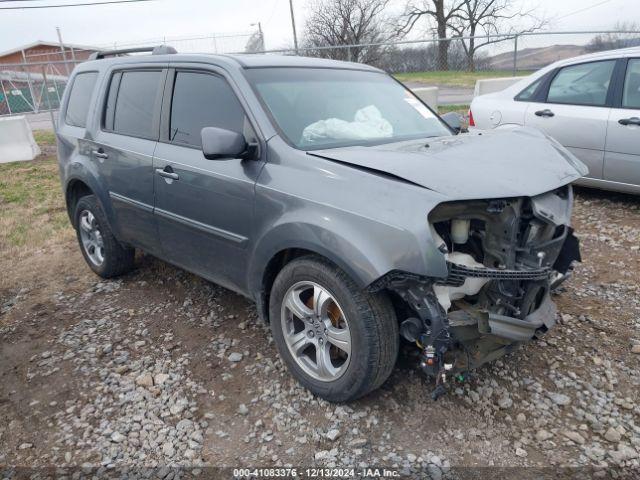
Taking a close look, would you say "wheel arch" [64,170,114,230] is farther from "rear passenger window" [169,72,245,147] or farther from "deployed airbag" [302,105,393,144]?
"deployed airbag" [302,105,393,144]

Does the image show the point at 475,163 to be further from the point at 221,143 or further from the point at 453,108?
the point at 453,108

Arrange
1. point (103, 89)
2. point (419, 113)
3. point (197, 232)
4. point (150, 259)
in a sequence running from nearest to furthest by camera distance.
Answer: point (197, 232)
point (419, 113)
point (103, 89)
point (150, 259)

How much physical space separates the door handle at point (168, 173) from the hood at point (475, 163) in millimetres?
1103

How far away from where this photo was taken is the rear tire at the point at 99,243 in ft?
14.7

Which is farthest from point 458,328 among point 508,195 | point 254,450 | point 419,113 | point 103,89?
point 103,89

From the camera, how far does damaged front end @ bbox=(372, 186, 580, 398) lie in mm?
2395

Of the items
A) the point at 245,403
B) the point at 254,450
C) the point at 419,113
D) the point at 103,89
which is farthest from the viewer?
the point at 103,89

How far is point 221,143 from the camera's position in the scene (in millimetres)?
2861

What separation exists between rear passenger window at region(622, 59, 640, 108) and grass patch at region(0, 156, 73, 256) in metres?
6.29

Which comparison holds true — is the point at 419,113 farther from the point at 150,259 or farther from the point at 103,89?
the point at 150,259

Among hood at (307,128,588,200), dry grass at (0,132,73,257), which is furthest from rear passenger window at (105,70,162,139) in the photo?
dry grass at (0,132,73,257)

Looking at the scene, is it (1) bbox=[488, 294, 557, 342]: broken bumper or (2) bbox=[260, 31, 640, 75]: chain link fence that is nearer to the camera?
(1) bbox=[488, 294, 557, 342]: broken bumper

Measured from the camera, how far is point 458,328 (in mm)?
2439

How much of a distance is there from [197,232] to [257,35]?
2087 centimetres
